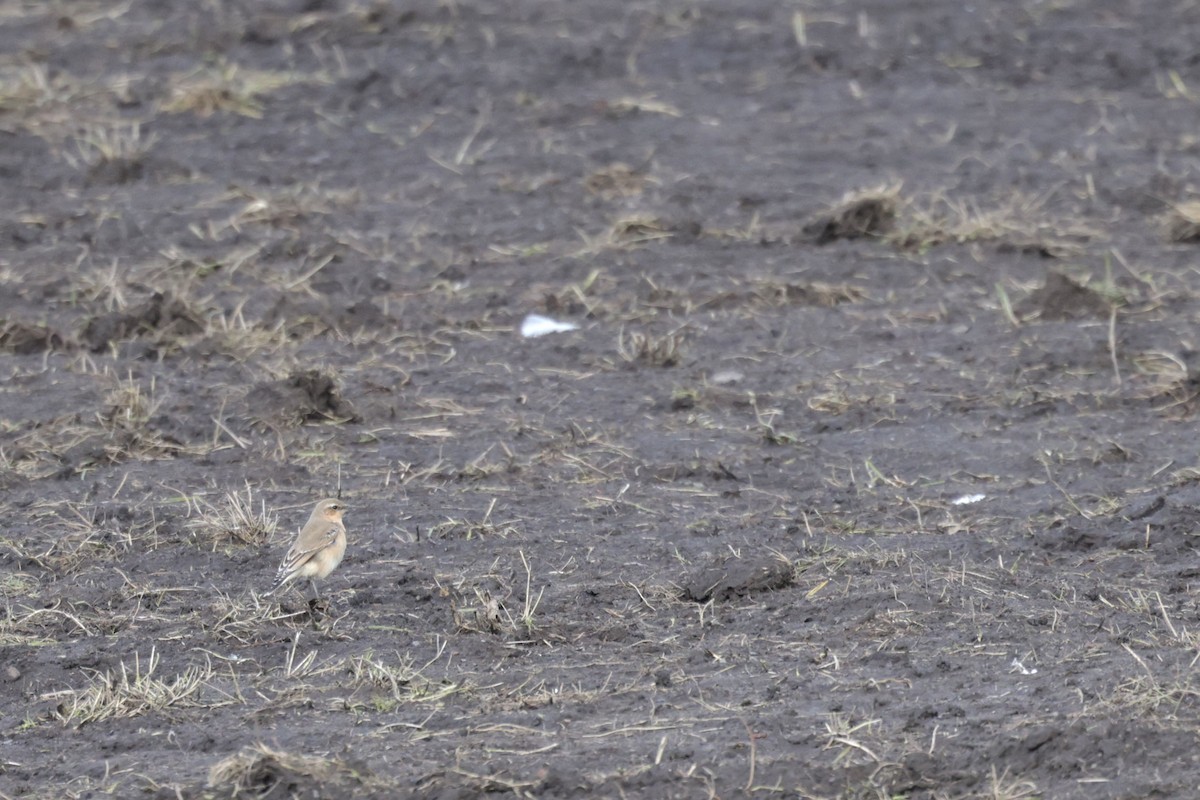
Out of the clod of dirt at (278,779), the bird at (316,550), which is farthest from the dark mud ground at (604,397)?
the bird at (316,550)

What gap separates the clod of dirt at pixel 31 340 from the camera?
9.42 m

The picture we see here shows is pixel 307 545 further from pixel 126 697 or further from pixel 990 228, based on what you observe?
pixel 990 228

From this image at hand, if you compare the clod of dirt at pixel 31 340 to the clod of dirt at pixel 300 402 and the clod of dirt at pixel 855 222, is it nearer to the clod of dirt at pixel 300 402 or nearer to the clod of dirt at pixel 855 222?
the clod of dirt at pixel 300 402

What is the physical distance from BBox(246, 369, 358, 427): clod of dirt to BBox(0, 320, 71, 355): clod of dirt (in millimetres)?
1432

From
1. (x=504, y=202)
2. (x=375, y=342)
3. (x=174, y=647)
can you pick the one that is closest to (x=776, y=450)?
(x=375, y=342)

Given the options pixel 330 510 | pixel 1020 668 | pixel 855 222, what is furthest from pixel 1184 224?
pixel 330 510

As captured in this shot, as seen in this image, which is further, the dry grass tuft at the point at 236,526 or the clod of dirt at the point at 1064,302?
the clod of dirt at the point at 1064,302

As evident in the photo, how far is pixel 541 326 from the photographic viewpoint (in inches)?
382

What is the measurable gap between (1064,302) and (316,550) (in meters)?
4.69

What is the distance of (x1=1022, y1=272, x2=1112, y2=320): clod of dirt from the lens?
9.66 meters

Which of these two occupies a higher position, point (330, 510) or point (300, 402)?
point (330, 510)

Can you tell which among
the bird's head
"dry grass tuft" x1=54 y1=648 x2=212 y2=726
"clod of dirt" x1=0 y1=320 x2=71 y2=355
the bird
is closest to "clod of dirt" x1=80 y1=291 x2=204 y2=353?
"clod of dirt" x1=0 y1=320 x2=71 y2=355

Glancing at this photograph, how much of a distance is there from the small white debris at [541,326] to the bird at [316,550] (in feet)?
9.44

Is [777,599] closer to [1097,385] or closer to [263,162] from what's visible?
[1097,385]
